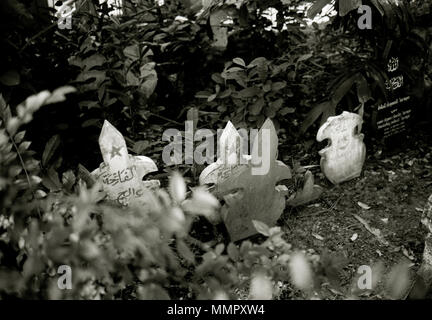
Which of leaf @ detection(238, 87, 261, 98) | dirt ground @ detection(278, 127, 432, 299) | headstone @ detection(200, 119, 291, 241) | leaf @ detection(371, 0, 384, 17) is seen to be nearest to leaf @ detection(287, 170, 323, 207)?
dirt ground @ detection(278, 127, 432, 299)

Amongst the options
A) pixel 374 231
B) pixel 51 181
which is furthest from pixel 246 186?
pixel 51 181

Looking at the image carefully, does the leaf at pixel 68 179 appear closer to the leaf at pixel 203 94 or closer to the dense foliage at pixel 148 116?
the dense foliage at pixel 148 116

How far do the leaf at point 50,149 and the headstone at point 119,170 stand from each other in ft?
0.69

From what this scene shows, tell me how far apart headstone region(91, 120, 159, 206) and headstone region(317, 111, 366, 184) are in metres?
1.04

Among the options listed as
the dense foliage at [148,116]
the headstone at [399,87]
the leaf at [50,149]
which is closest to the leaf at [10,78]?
the dense foliage at [148,116]

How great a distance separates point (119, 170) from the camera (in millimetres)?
2305

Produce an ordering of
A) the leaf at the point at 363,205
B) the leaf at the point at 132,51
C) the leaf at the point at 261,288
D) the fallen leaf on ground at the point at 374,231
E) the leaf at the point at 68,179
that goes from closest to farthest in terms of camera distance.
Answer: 1. the leaf at the point at 261,288
2. the leaf at the point at 68,179
3. the fallen leaf on ground at the point at 374,231
4. the leaf at the point at 363,205
5. the leaf at the point at 132,51

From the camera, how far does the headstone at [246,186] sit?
7.44 feet

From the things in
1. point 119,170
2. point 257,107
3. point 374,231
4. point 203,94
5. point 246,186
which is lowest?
point 374,231

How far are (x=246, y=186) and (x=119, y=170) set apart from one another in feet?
2.01

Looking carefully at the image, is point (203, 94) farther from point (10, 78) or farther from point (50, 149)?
point (10, 78)

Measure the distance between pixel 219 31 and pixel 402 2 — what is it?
49.3 inches

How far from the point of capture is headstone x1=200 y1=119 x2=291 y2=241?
2.27 meters
